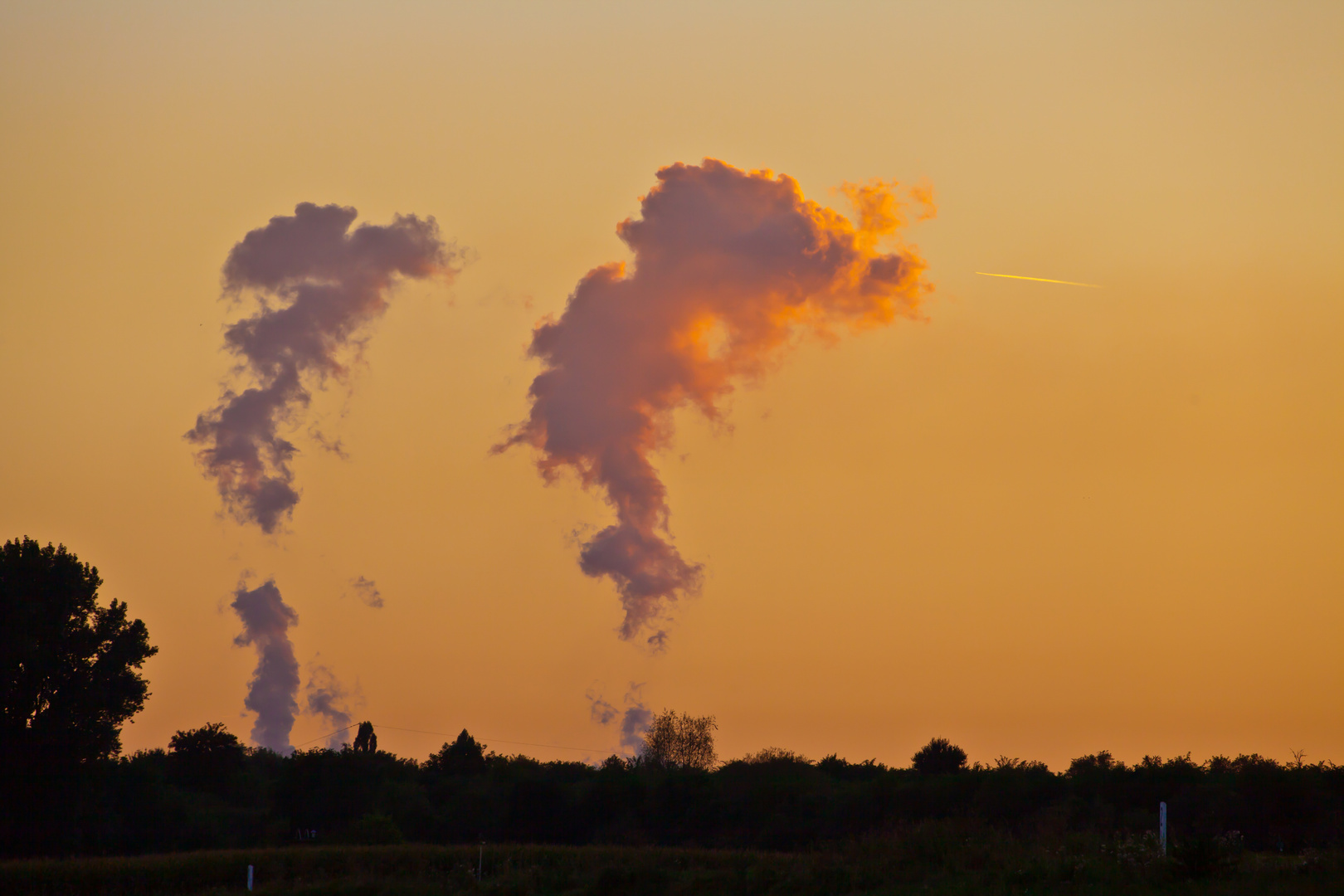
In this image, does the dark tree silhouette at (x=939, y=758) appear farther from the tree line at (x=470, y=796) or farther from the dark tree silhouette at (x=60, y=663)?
the dark tree silhouette at (x=60, y=663)

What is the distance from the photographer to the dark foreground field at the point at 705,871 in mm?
28172

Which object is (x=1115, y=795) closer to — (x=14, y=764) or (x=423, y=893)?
(x=423, y=893)

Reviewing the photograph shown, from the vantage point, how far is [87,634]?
6250 cm

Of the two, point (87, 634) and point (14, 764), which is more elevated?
point (87, 634)

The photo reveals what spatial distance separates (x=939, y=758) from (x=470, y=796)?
3489cm

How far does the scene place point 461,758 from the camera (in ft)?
360

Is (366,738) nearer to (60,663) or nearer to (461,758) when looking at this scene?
(461,758)

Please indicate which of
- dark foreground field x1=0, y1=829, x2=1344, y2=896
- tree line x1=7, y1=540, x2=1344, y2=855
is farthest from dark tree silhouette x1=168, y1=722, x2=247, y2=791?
dark foreground field x1=0, y1=829, x2=1344, y2=896

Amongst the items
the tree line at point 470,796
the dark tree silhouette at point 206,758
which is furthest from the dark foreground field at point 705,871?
the dark tree silhouette at point 206,758

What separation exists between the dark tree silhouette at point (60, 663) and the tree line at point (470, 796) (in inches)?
3.0

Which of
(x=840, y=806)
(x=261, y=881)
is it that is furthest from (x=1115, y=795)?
(x=261, y=881)

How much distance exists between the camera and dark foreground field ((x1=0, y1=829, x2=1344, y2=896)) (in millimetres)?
28172

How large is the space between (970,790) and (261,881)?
101 feet

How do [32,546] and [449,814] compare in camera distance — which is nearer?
[32,546]
